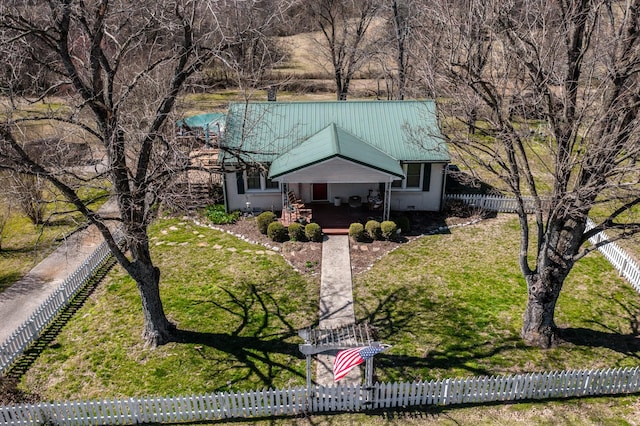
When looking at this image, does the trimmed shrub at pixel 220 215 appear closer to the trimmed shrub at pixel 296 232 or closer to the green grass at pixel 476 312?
the trimmed shrub at pixel 296 232

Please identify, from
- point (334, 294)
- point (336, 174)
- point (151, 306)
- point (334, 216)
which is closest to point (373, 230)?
point (334, 216)

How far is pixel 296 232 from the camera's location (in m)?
18.8

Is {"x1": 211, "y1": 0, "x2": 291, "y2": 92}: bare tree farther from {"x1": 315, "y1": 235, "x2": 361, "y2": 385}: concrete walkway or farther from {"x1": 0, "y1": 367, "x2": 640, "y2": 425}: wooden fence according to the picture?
{"x1": 0, "y1": 367, "x2": 640, "y2": 425}: wooden fence

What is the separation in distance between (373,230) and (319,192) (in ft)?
12.5

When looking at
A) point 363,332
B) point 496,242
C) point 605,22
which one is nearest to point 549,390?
point 363,332

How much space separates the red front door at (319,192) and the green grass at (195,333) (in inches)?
167

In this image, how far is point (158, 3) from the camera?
10.3 metres

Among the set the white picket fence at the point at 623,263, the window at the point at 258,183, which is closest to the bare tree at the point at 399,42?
the window at the point at 258,183

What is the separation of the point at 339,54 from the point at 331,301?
2284 cm

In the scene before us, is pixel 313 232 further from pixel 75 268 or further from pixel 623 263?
pixel 623 263

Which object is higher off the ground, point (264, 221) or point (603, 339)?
point (264, 221)

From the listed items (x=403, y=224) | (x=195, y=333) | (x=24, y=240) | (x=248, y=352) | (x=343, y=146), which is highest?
(x=343, y=146)

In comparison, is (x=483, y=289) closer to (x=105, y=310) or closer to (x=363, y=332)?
(x=363, y=332)

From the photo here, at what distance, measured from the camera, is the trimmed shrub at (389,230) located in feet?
61.5
